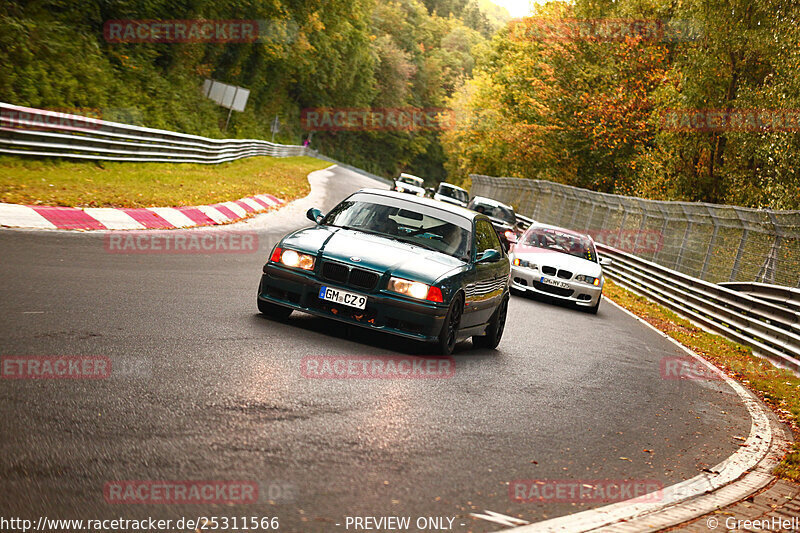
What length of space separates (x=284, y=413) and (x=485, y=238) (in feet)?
16.3

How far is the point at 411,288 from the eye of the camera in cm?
845

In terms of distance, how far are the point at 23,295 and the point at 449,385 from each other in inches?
152

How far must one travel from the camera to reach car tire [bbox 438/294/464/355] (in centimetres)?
867

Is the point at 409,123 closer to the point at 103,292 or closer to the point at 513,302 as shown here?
the point at 513,302

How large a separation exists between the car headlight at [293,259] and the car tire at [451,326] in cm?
138

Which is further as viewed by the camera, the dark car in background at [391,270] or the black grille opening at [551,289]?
the black grille opening at [551,289]

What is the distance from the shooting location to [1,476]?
4023 millimetres

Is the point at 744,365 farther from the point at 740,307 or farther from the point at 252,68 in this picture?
the point at 252,68

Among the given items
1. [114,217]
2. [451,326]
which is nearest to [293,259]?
[451,326]

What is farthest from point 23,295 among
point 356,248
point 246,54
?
point 246,54

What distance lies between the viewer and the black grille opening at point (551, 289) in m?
17.6

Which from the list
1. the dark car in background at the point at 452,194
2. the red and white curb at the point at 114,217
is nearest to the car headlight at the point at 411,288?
the red and white curb at the point at 114,217

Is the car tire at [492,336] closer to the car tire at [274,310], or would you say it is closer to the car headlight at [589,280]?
the car tire at [274,310]

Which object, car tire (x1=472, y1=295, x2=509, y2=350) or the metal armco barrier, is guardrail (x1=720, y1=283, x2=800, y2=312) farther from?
car tire (x1=472, y1=295, x2=509, y2=350)
